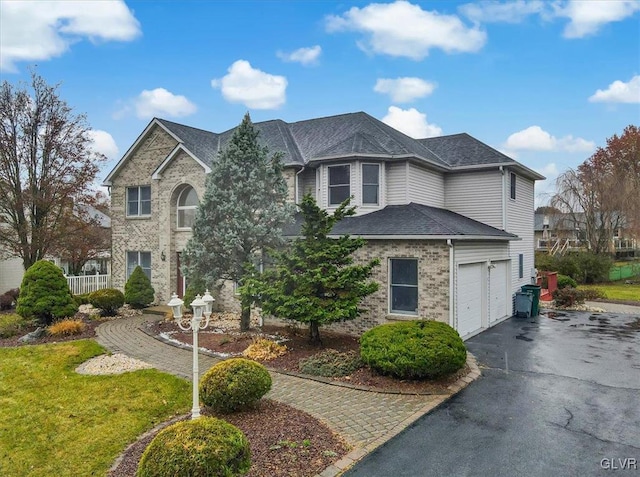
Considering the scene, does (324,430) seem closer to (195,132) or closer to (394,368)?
(394,368)

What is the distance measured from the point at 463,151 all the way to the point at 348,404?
589 inches

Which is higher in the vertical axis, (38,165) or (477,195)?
(38,165)

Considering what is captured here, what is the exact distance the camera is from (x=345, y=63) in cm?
1867

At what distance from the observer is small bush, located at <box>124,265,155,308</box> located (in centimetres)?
1870

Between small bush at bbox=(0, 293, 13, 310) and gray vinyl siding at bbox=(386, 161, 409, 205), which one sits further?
small bush at bbox=(0, 293, 13, 310)

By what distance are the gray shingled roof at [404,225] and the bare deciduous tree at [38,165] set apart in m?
11.6

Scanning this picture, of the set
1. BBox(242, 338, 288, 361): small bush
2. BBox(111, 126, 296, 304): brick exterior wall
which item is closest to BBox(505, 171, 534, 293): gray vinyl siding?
BBox(111, 126, 296, 304): brick exterior wall

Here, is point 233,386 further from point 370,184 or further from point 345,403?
point 370,184

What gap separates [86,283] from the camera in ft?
73.8

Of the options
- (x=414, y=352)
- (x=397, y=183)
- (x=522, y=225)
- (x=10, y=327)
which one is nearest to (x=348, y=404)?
(x=414, y=352)

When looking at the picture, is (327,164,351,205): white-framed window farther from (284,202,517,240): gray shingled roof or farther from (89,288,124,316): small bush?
(89,288,124,316): small bush

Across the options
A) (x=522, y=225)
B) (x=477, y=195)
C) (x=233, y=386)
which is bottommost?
(x=233, y=386)

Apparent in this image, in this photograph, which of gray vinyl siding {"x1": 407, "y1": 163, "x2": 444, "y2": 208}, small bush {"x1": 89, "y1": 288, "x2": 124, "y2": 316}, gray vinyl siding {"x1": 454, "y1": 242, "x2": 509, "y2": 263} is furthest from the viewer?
small bush {"x1": 89, "y1": 288, "x2": 124, "y2": 316}

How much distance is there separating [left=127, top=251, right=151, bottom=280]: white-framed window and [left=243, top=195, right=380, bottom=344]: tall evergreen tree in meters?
10.8
